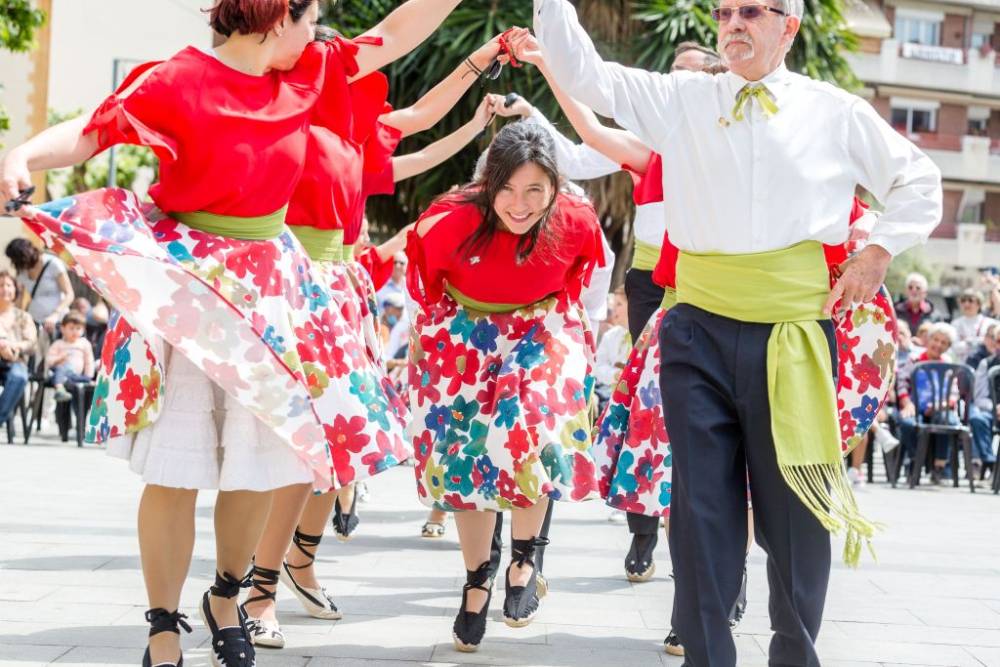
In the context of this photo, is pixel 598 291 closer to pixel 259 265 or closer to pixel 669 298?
pixel 669 298

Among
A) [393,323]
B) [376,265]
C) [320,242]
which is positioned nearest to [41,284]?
[393,323]

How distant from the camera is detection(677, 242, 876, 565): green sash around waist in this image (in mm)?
3461

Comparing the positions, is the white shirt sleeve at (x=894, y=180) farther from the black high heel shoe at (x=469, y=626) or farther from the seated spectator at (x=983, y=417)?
the seated spectator at (x=983, y=417)

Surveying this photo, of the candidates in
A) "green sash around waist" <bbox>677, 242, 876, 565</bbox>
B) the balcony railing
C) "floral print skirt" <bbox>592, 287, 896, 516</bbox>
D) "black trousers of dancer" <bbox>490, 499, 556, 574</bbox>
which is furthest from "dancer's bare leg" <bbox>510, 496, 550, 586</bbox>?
the balcony railing

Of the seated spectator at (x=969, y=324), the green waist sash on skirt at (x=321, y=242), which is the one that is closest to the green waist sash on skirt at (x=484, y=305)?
the green waist sash on skirt at (x=321, y=242)

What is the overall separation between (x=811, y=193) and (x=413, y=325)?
1890 millimetres

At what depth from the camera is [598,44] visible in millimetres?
19922

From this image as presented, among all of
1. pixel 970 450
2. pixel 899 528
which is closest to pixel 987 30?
pixel 970 450

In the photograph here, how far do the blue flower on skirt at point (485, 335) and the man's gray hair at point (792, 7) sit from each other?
163 cm

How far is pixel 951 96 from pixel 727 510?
46.9 metres

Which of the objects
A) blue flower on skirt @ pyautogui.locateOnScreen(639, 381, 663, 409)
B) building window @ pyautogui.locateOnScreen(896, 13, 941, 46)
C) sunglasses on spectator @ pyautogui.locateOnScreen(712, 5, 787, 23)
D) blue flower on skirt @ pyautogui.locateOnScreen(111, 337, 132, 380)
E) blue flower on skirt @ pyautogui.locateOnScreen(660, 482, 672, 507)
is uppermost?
building window @ pyautogui.locateOnScreen(896, 13, 941, 46)

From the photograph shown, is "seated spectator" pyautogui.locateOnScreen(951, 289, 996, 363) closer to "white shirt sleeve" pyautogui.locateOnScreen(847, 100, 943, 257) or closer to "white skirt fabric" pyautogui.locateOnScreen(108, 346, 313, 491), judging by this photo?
"white shirt sleeve" pyautogui.locateOnScreen(847, 100, 943, 257)

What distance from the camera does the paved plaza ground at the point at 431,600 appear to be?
170 inches

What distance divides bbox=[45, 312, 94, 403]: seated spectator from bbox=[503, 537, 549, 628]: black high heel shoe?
→ 824 cm
